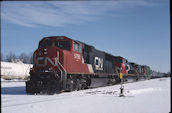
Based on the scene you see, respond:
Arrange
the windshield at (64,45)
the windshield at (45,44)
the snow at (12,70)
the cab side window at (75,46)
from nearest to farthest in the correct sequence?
1. the windshield at (64,45)
2. the windshield at (45,44)
3. the cab side window at (75,46)
4. the snow at (12,70)

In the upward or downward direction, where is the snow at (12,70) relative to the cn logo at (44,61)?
downward

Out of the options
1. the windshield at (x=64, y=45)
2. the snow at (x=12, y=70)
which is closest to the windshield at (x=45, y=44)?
the windshield at (x=64, y=45)

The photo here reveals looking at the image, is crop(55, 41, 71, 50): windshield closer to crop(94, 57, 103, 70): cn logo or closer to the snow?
crop(94, 57, 103, 70): cn logo

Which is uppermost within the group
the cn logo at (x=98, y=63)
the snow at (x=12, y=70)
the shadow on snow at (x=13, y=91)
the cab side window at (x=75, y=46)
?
the cab side window at (x=75, y=46)

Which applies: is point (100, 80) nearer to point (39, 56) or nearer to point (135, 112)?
point (39, 56)

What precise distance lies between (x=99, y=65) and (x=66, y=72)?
8.28 metres

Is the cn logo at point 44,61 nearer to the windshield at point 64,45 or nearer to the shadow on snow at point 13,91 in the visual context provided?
the windshield at point 64,45

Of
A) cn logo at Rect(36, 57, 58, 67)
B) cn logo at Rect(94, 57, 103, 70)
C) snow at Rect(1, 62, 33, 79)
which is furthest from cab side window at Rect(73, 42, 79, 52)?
snow at Rect(1, 62, 33, 79)

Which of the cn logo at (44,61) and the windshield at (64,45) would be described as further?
the windshield at (64,45)

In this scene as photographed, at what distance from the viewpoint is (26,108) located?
8.98 meters

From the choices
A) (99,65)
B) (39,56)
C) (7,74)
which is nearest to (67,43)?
(39,56)

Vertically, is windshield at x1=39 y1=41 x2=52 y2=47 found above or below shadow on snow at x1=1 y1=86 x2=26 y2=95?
above

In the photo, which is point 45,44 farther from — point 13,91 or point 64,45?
point 13,91

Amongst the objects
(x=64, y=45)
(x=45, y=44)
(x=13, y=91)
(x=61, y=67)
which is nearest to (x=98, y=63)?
(x=64, y=45)
